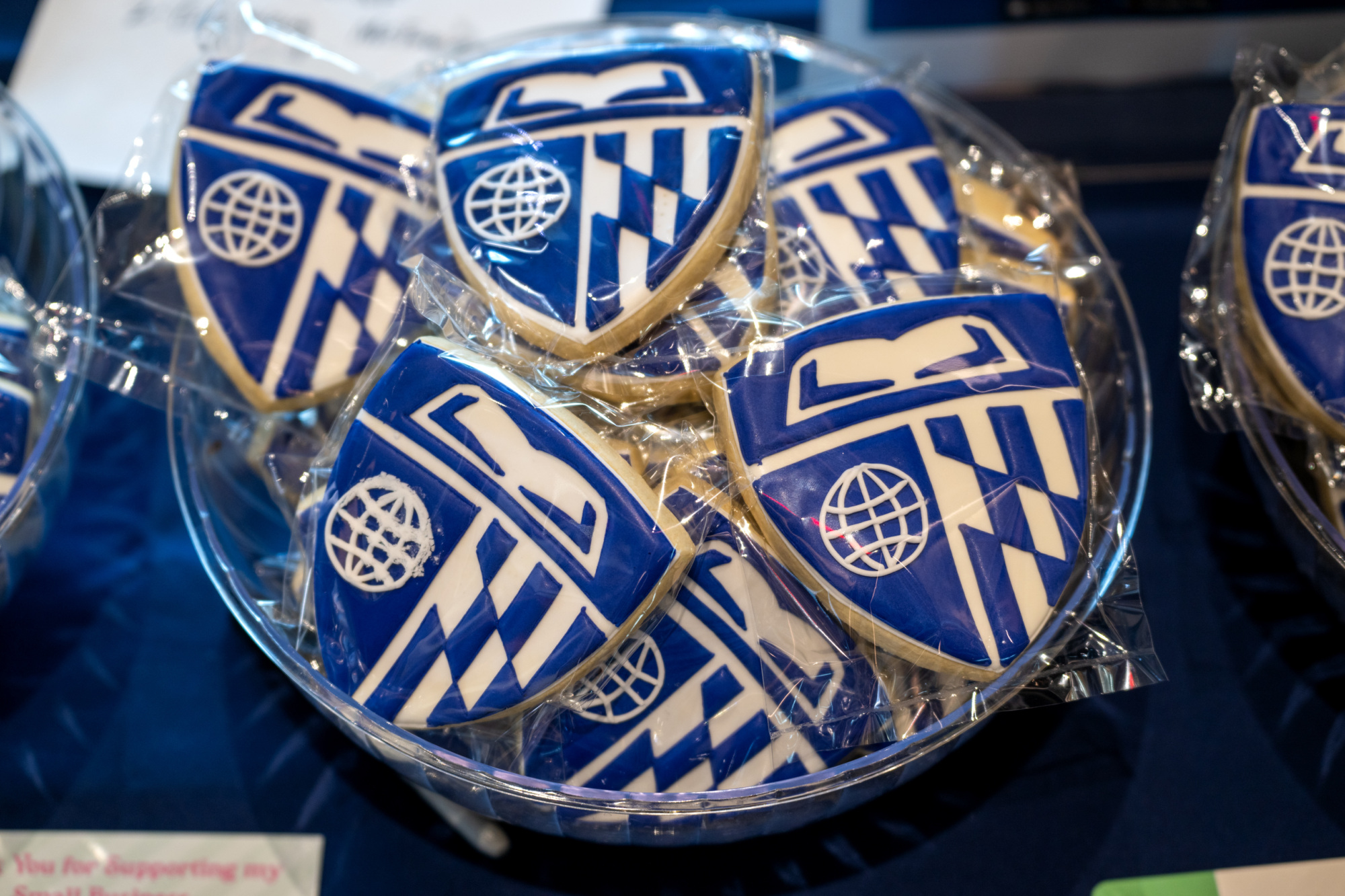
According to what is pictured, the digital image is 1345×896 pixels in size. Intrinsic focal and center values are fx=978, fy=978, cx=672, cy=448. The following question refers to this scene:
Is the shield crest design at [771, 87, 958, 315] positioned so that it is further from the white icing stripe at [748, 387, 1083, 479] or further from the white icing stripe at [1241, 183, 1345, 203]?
the white icing stripe at [1241, 183, 1345, 203]

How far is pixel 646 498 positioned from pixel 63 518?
667mm

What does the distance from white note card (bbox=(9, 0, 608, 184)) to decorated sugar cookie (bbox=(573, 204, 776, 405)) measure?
0.60 m

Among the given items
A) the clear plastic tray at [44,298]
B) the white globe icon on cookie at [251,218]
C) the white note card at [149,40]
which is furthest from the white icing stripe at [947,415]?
the white note card at [149,40]

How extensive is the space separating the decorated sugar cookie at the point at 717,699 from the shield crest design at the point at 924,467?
1.8 inches

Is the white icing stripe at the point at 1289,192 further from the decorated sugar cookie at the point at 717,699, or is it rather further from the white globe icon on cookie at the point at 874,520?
the decorated sugar cookie at the point at 717,699

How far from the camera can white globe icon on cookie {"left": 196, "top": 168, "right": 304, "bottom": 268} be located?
867mm

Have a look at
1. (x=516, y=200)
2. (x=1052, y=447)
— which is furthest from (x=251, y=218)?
(x=1052, y=447)

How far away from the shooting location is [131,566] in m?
0.98

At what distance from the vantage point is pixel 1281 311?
788mm

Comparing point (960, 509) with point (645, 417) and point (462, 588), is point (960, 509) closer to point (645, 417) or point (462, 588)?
point (645, 417)

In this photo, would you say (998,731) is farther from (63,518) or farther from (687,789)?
(63,518)

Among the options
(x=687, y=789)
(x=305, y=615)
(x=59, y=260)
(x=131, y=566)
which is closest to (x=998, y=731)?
(x=687, y=789)

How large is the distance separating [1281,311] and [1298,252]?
0.05 meters

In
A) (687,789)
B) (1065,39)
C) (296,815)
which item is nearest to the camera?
(687,789)
